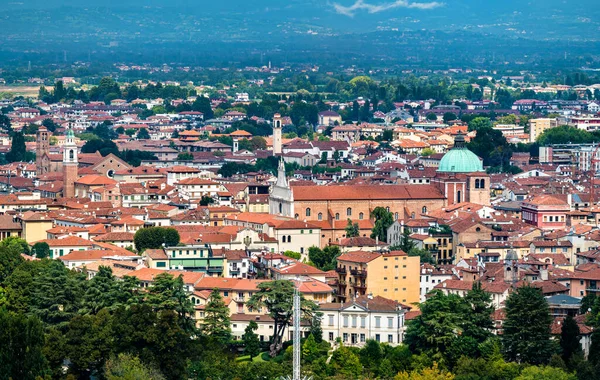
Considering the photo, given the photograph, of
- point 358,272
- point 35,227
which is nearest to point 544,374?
point 358,272

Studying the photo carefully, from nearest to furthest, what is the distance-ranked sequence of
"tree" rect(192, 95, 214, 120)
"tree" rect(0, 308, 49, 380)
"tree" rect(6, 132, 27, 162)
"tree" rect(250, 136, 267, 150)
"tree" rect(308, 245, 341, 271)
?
"tree" rect(0, 308, 49, 380)
"tree" rect(308, 245, 341, 271)
"tree" rect(6, 132, 27, 162)
"tree" rect(250, 136, 267, 150)
"tree" rect(192, 95, 214, 120)

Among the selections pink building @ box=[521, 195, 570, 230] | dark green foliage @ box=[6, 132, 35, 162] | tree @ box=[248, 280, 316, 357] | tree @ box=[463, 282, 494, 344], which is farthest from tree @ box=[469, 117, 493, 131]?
tree @ box=[463, 282, 494, 344]

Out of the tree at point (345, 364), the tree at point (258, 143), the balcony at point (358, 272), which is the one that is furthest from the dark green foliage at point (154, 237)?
the tree at point (258, 143)

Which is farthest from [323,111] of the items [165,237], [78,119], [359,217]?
[165,237]

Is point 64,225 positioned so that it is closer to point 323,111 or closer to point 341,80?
point 323,111

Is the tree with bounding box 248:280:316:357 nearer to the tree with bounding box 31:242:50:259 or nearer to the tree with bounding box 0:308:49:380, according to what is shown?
the tree with bounding box 0:308:49:380

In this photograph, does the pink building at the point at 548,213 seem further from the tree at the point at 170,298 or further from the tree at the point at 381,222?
the tree at the point at 170,298

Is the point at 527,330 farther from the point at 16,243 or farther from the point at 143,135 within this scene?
the point at 143,135
